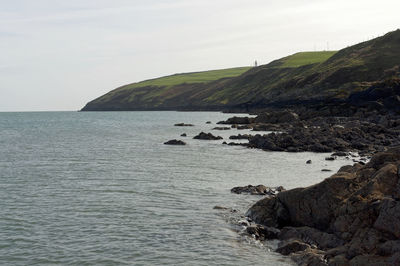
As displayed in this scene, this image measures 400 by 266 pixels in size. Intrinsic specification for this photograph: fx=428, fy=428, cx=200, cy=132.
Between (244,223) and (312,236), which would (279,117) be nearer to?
(244,223)

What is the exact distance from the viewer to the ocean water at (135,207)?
58.3 feet

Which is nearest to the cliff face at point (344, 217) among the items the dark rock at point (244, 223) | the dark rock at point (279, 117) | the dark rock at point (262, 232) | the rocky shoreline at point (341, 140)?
the dark rock at point (262, 232)

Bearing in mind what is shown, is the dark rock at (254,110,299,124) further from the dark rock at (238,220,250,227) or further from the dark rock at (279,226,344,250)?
the dark rock at (279,226,344,250)

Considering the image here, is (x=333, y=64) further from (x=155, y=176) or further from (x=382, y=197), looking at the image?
(x=382, y=197)

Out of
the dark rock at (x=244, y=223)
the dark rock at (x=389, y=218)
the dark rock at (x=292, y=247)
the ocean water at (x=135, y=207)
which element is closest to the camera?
the dark rock at (x=389, y=218)

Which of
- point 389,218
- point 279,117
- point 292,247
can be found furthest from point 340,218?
point 279,117

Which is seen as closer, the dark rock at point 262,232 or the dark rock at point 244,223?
the dark rock at point 262,232

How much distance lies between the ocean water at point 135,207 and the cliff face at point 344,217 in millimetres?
1373

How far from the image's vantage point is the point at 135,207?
2539 cm

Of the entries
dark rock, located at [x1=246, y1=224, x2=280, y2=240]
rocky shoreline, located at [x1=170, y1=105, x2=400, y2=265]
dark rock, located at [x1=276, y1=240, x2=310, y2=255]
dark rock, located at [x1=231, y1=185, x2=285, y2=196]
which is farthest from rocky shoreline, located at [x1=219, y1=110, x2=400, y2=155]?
dark rock, located at [x1=276, y1=240, x2=310, y2=255]

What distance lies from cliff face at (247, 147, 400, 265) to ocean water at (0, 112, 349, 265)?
137cm

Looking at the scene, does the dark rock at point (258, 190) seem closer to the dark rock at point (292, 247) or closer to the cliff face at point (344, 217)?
the cliff face at point (344, 217)

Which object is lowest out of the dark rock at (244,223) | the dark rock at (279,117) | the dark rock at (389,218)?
the dark rock at (244,223)

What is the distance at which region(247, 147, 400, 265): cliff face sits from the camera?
1508cm
